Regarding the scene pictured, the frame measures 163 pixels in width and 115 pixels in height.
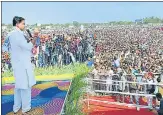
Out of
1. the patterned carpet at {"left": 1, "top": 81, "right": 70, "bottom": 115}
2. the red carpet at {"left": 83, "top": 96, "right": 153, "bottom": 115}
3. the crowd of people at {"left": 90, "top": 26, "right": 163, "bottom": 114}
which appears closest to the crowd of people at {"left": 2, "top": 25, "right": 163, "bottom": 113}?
the crowd of people at {"left": 90, "top": 26, "right": 163, "bottom": 114}

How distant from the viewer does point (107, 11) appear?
5.39 m

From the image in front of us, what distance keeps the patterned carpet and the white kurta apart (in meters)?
0.75

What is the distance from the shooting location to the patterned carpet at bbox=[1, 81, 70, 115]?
4801 mm

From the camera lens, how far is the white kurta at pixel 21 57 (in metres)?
3.69

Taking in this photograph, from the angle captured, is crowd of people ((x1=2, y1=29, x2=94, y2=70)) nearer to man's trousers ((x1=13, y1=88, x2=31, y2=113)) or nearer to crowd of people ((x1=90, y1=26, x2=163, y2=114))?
crowd of people ((x1=90, y1=26, x2=163, y2=114))

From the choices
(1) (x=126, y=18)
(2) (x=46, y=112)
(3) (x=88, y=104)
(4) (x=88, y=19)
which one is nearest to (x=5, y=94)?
(2) (x=46, y=112)

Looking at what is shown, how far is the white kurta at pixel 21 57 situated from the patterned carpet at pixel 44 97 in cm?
75

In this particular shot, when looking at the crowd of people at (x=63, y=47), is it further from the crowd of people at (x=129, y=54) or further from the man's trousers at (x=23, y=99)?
the man's trousers at (x=23, y=99)

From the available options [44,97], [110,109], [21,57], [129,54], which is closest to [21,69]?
[21,57]

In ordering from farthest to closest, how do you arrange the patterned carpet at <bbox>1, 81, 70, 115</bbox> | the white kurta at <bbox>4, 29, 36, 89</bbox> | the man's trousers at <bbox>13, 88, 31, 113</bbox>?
the patterned carpet at <bbox>1, 81, 70, 115</bbox> → the man's trousers at <bbox>13, 88, 31, 113</bbox> → the white kurta at <bbox>4, 29, 36, 89</bbox>

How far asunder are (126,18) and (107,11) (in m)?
0.28

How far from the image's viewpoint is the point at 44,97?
5.26 m

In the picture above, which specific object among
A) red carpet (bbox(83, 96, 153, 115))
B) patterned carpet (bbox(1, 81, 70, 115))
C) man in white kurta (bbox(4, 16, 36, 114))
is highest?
man in white kurta (bbox(4, 16, 36, 114))

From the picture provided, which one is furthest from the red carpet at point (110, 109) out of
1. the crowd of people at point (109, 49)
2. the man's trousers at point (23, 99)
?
the man's trousers at point (23, 99)
